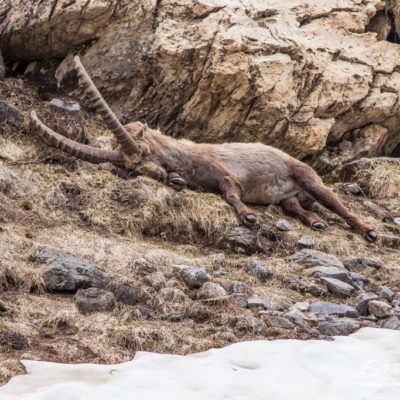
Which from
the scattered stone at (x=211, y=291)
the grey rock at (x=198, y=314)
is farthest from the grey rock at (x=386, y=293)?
the grey rock at (x=198, y=314)

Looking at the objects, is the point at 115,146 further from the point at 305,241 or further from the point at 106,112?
the point at 305,241

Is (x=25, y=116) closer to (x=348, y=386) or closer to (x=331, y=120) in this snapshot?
(x=331, y=120)

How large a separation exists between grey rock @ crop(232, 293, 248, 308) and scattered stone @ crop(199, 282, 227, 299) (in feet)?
0.39

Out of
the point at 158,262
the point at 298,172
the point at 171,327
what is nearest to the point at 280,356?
the point at 171,327

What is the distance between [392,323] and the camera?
14.1 feet

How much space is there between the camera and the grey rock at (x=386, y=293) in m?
5.27

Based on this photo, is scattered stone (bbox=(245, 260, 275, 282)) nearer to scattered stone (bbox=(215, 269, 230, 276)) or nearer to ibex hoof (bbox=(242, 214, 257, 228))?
scattered stone (bbox=(215, 269, 230, 276))

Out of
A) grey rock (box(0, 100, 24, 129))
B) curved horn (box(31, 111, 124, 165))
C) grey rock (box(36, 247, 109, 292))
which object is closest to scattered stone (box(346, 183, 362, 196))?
curved horn (box(31, 111, 124, 165))

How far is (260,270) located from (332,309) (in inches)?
46.8

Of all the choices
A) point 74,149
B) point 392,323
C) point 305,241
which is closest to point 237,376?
point 392,323

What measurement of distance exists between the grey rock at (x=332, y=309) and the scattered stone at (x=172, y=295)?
4.01 ft

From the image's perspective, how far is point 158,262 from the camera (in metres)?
5.55

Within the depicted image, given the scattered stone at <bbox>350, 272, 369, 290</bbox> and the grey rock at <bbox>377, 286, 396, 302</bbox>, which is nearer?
the grey rock at <bbox>377, 286, 396, 302</bbox>

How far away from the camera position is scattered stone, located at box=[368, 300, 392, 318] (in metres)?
4.63
